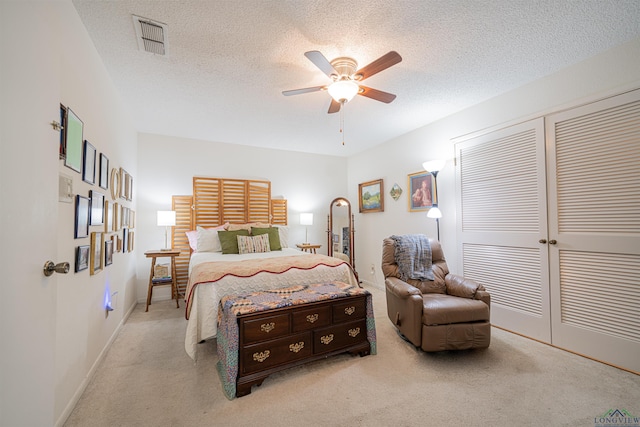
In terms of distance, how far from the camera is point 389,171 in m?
4.63

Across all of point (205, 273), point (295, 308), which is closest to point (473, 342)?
point (295, 308)

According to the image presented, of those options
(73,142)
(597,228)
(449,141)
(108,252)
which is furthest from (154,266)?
(597,228)

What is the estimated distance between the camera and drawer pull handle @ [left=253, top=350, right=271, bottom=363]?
76.9 inches

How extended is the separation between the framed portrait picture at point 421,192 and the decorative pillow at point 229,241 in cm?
277

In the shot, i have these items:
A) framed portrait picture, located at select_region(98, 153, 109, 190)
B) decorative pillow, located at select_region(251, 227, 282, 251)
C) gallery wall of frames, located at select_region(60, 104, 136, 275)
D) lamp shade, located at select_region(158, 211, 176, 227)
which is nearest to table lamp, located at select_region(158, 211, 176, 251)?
lamp shade, located at select_region(158, 211, 176, 227)

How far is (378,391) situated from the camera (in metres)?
1.89

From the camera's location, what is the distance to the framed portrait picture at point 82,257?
180 centimetres

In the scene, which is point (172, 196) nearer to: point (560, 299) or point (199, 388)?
point (199, 388)

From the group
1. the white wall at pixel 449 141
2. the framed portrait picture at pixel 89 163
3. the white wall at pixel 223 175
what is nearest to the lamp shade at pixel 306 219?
the white wall at pixel 223 175

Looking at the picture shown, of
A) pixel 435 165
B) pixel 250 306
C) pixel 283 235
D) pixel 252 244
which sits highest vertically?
pixel 435 165

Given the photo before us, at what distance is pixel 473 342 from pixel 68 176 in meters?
3.37

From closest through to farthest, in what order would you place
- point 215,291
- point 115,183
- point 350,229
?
point 215,291
point 115,183
point 350,229

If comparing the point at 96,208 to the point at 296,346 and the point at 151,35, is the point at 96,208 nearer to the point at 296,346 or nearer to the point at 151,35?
the point at 151,35

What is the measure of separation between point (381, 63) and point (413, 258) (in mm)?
1972
